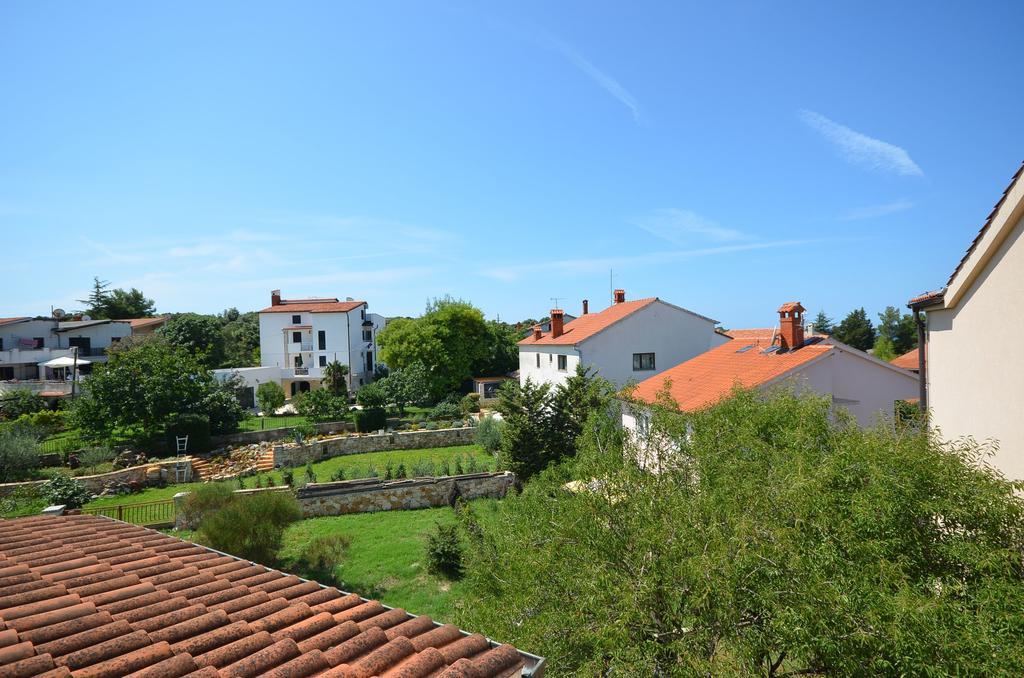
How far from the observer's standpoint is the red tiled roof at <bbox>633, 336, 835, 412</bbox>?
17938 mm

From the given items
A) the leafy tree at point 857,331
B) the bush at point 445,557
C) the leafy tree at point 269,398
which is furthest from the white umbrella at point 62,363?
the leafy tree at point 857,331

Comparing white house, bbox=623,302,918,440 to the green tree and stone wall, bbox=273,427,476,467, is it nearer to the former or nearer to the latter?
stone wall, bbox=273,427,476,467

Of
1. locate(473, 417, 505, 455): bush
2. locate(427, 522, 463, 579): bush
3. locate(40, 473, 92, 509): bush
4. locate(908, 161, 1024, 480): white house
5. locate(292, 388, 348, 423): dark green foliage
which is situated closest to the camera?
locate(908, 161, 1024, 480): white house

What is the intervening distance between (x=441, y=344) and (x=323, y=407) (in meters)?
13.9

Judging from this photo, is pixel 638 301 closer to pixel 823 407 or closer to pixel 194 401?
pixel 823 407

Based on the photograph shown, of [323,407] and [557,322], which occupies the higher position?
[557,322]

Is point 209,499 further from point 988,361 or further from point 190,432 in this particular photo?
point 988,361

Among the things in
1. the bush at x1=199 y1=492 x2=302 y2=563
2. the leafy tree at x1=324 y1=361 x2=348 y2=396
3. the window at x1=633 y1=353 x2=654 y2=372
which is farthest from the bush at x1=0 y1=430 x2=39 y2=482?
the window at x1=633 y1=353 x2=654 y2=372

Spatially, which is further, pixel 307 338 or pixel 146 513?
pixel 307 338

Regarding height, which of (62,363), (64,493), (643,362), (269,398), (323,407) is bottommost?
(64,493)

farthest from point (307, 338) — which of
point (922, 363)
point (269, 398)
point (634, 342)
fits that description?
point (922, 363)

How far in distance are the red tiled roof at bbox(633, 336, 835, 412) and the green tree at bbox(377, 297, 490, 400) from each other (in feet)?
86.5

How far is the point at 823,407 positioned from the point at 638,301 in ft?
68.9

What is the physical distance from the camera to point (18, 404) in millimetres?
35875
